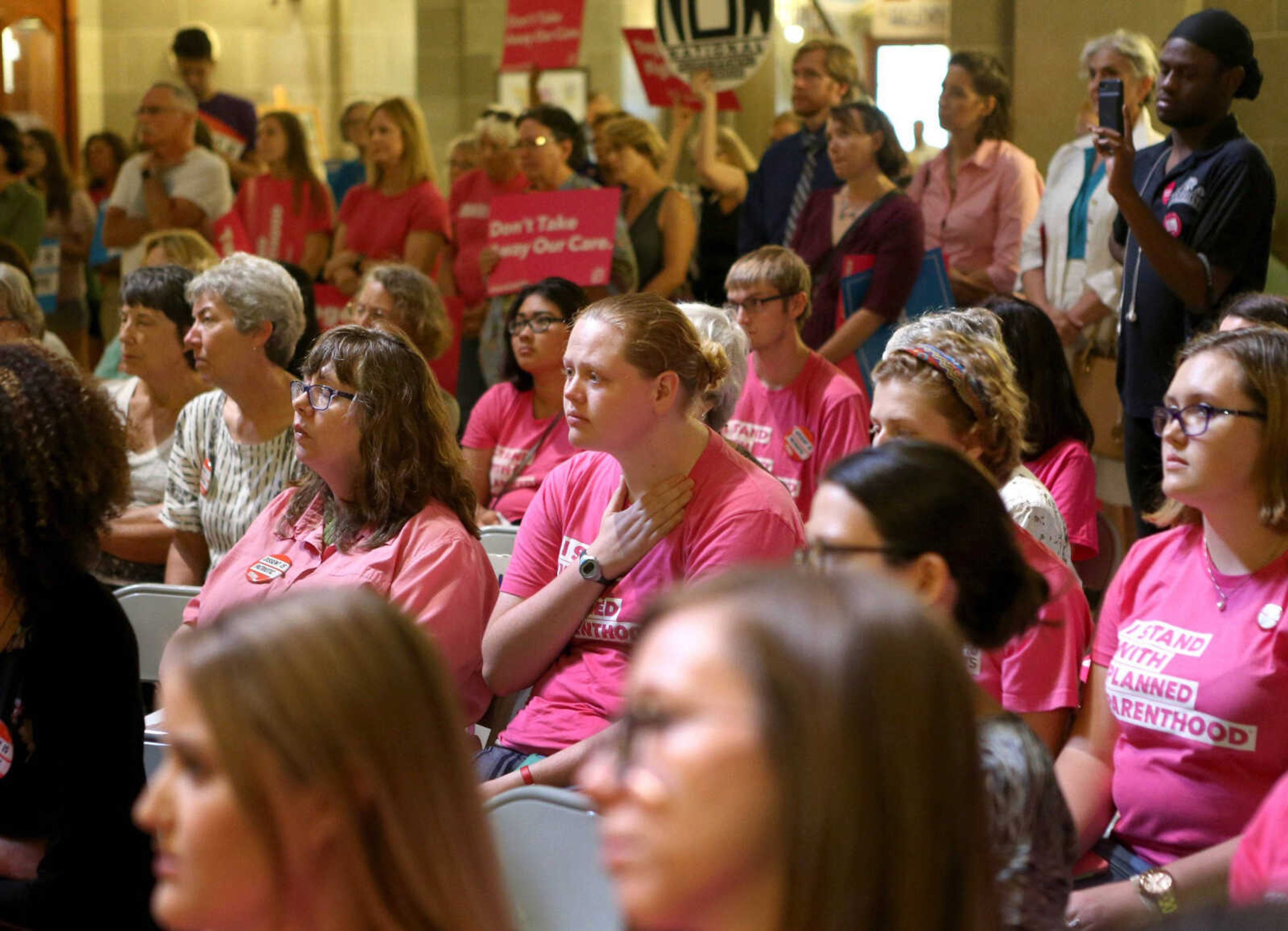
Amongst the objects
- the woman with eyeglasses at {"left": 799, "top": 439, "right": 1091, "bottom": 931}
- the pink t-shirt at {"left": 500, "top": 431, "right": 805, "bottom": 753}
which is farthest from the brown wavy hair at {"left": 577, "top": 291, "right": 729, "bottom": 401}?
the woman with eyeglasses at {"left": 799, "top": 439, "right": 1091, "bottom": 931}

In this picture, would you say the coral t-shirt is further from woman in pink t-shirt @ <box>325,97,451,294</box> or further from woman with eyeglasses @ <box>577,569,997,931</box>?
woman with eyeglasses @ <box>577,569,997,931</box>

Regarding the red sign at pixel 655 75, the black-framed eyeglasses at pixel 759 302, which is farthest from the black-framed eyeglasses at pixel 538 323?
the red sign at pixel 655 75

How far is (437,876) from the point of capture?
3.97 feet

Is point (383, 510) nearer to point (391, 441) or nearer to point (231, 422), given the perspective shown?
point (391, 441)

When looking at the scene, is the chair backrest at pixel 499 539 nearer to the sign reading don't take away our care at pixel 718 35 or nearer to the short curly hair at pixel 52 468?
the short curly hair at pixel 52 468

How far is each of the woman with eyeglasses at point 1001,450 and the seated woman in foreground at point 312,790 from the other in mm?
1283

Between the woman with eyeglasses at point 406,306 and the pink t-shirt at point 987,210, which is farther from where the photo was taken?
the pink t-shirt at point 987,210

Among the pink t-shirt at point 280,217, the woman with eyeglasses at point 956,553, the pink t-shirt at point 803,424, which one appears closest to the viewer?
the woman with eyeglasses at point 956,553

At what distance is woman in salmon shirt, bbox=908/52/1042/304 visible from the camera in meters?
5.77

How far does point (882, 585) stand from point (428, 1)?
414 inches

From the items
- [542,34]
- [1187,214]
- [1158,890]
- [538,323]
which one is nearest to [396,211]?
[542,34]

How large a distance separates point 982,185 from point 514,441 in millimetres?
2362

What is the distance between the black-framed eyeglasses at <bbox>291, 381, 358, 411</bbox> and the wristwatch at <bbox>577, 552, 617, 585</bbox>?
0.63 meters

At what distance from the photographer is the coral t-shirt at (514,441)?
4.46 m
